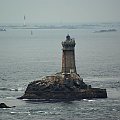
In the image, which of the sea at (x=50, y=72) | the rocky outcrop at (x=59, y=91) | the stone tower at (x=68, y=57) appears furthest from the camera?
the stone tower at (x=68, y=57)

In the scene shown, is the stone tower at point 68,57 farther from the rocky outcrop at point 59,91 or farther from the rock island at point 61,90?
the rocky outcrop at point 59,91

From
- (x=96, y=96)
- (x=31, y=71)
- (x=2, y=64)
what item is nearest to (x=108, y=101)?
(x=96, y=96)

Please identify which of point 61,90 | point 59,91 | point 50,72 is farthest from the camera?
point 50,72

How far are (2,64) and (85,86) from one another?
137 feet

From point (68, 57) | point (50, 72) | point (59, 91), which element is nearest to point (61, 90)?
point (59, 91)

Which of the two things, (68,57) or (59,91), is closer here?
(59,91)

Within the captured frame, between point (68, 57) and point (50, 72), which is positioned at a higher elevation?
point (68, 57)

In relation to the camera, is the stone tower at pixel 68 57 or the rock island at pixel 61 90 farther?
the stone tower at pixel 68 57

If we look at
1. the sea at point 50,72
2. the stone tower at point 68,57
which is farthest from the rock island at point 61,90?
the stone tower at point 68,57

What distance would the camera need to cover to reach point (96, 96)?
82812mm

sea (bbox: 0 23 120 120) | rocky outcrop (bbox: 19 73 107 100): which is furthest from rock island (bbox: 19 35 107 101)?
sea (bbox: 0 23 120 120)

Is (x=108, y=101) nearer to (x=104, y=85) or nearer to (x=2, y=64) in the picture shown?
(x=104, y=85)

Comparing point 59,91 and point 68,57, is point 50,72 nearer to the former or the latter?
point 68,57

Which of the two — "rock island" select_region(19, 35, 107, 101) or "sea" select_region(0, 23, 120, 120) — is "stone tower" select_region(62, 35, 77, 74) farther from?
"sea" select_region(0, 23, 120, 120)
